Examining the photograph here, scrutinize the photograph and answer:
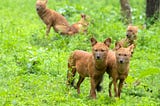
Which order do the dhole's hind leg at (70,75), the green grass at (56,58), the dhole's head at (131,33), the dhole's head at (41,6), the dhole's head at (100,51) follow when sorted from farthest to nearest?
the dhole's head at (41,6) < the dhole's head at (131,33) < the dhole's hind leg at (70,75) < the green grass at (56,58) < the dhole's head at (100,51)

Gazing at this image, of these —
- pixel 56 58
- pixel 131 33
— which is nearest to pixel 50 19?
pixel 56 58

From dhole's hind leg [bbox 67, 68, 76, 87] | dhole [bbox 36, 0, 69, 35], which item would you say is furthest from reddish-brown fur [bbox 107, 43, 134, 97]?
dhole [bbox 36, 0, 69, 35]

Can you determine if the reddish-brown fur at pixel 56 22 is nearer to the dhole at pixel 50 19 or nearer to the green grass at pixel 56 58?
the dhole at pixel 50 19

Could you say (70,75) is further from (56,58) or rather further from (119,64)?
(56,58)

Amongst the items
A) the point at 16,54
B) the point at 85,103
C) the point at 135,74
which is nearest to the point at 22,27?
the point at 16,54

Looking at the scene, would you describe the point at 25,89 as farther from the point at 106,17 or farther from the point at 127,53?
the point at 106,17

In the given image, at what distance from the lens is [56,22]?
16.8m

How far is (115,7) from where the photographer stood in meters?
22.6

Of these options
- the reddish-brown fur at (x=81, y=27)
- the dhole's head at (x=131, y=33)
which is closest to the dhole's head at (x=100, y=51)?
the dhole's head at (x=131, y=33)

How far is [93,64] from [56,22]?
6.06 metres

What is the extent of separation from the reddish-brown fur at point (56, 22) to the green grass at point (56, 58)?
0.27 m

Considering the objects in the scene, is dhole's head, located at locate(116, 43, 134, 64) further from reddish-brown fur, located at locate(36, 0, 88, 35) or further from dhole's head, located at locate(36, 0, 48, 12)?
dhole's head, located at locate(36, 0, 48, 12)

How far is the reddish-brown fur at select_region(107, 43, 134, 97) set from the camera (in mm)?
10680

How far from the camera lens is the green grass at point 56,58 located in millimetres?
10898
